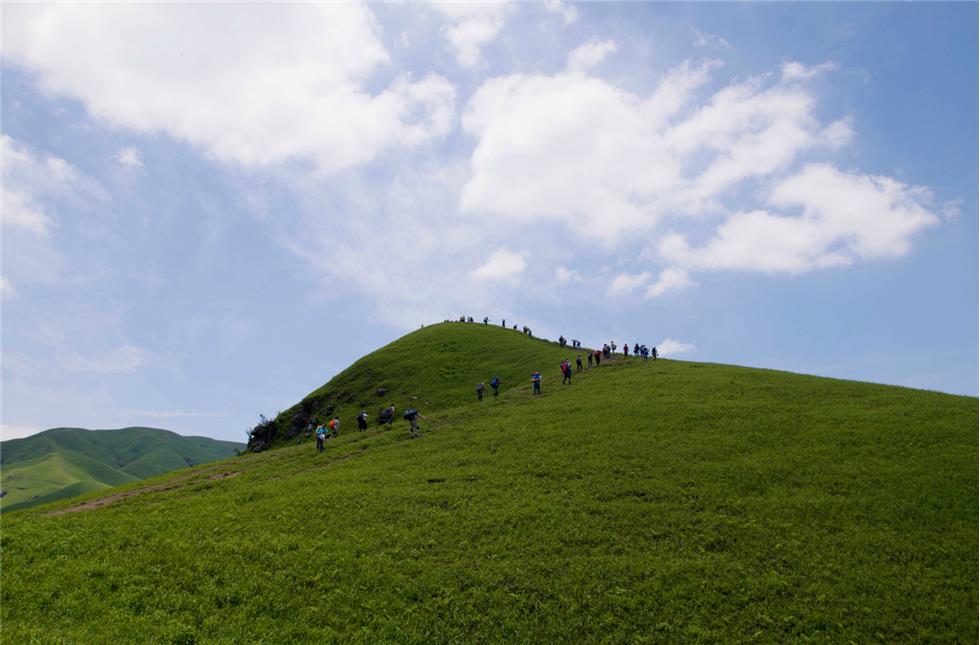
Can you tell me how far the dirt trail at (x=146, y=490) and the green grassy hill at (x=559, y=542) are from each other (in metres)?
0.49

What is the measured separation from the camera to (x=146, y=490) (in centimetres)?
3831

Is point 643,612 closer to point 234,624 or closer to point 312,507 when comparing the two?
point 234,624

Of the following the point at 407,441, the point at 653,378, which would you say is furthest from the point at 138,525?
the point at 653,378

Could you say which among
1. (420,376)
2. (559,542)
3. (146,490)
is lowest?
(559,542)

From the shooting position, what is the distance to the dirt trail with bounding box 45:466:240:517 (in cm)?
3354

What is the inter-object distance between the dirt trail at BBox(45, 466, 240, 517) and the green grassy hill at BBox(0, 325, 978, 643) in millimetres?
491

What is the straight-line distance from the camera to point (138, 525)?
90.0 feet

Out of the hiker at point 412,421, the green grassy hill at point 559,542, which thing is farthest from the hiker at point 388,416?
the green grassy hill at point 559,542

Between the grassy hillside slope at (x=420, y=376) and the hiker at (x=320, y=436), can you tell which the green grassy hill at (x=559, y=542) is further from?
the grassy hillside slope at (x=420, y=376)

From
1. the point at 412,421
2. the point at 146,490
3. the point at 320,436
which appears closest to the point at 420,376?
the point at 412,421

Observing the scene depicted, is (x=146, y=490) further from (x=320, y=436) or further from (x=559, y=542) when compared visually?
(x=559, y=542)

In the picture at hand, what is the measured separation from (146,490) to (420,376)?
Result: 44.0 metres

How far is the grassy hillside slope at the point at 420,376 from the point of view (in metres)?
72.2

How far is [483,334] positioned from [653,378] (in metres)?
A: 47.4
